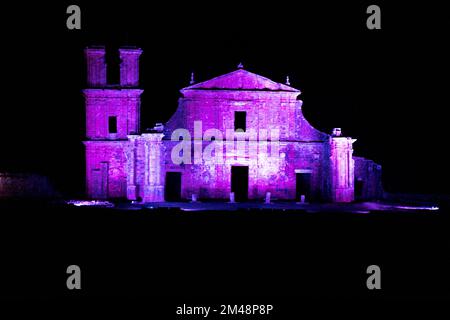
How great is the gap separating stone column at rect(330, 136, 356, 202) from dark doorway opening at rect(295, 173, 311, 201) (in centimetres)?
178

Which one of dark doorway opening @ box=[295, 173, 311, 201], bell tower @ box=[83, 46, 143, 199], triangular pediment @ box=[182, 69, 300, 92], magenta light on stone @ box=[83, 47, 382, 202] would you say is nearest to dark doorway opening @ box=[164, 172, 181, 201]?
magenta light on stone @ box=[83, 47, 382, 202]

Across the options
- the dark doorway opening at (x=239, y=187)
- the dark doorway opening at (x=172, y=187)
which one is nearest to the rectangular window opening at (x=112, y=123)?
the dark doorway opening at (x=172, y=187)

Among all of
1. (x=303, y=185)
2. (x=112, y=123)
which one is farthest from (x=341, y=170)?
(x=112, y=123)

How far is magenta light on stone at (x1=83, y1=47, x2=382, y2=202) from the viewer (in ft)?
93.2

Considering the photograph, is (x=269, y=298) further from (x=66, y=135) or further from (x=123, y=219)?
(x=66, y=135)

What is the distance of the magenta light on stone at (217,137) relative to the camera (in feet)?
93.2

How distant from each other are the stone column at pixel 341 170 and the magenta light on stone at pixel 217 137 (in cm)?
57

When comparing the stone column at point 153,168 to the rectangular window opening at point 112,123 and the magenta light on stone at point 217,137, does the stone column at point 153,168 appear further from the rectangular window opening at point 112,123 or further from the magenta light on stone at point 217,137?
the rectangular window opening at point 112,123

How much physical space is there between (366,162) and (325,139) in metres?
2.92

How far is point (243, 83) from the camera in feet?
94.3

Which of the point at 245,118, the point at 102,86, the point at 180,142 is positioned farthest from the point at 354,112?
the point at 102,86

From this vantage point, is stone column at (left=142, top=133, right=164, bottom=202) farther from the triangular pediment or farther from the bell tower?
the triangular pediment

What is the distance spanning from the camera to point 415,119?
40500 mm
